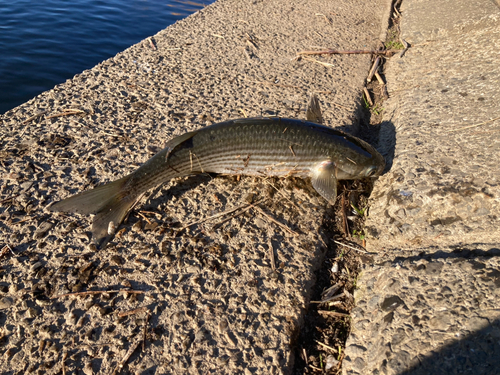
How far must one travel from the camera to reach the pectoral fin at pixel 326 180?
321 centimetres

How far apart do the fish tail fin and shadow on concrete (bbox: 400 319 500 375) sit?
7.30ft

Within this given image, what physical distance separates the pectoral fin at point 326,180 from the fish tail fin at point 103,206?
1649 mm

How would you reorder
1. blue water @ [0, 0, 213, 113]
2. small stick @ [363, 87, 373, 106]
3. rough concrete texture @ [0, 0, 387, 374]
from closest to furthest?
rough concrete texture @ [0, 0, 387, 374] < small stick @ [363, 87, 373, 106] < blue water @ [0, 0, 213, 113]

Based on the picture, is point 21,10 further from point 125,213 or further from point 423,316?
point 423,316

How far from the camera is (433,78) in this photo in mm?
4562

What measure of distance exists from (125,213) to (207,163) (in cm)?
84

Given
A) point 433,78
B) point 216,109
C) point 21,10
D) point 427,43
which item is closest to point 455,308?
point 216,109

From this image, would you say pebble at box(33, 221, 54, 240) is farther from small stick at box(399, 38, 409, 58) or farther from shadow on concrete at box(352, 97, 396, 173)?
small stick at box(399, 38, 409, 58)

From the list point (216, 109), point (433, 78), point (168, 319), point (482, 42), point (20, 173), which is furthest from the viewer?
point (482, 42)

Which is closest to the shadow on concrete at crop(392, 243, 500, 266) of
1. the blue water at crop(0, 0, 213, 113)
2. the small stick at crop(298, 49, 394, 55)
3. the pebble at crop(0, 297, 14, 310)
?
the pebble at crop(0, 297, 14, 310)

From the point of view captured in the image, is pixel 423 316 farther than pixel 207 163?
No

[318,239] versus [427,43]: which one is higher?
[427,43]

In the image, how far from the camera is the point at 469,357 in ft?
6.08

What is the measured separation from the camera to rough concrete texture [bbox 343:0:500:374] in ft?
6.52
